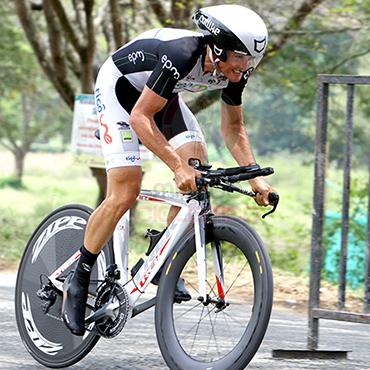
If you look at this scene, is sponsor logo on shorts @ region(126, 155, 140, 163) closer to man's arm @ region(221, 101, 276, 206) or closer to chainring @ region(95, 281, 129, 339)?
man's arm @ region(221, 101, 276, 206)

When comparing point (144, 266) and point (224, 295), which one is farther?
point (144, 266)

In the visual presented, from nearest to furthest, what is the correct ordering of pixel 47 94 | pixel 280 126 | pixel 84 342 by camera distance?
pixel 84 342 < pixel 280 126 < pixel 47 94

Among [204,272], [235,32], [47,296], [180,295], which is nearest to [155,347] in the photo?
[47,296]

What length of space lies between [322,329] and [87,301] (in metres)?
2.12

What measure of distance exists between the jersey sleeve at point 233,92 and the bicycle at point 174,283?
621 mm

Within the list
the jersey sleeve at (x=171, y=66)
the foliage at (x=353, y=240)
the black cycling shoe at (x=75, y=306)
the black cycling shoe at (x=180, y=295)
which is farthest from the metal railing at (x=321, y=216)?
the foliage at (x=353, y=240)

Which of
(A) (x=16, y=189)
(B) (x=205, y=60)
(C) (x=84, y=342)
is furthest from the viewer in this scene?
(A) (x=16, y=189)

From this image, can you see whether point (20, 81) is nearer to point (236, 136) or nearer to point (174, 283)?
point (236, 136)

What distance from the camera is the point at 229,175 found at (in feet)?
9.78

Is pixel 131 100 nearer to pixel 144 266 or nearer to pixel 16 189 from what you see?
pixel 144 266

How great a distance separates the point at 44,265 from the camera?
3.89 metres

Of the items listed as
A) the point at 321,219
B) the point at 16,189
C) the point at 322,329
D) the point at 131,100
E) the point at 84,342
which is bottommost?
the point at 16,189

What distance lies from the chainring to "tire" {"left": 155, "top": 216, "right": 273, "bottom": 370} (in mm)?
288

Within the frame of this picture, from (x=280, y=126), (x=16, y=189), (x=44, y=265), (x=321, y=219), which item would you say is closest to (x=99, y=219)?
(x=44, y=265)
